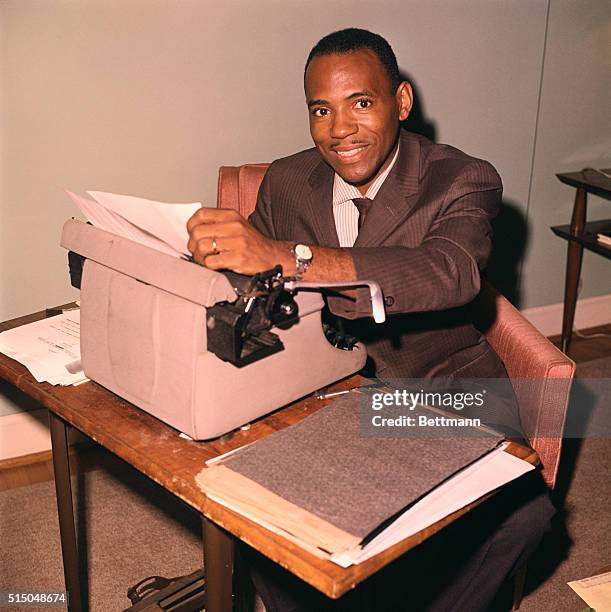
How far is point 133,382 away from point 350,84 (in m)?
0.92

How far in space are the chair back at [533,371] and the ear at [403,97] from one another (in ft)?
1.74

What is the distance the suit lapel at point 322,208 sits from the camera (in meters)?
2.11

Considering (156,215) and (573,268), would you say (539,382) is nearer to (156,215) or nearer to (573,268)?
(156,215)

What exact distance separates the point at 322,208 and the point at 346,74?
0.36m

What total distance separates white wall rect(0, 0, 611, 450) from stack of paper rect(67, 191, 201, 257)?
4.26 feet

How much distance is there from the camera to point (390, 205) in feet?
6.61

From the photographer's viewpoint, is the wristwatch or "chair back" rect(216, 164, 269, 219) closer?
the wristwatch

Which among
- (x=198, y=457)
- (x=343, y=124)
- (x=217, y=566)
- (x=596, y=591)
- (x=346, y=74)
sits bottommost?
(x=596, y=591)

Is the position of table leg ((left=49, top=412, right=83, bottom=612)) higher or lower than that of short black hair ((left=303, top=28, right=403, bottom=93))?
lower

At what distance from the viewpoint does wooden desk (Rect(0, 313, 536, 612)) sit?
3.66 ft

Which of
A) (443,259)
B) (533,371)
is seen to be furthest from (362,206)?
(533,371)

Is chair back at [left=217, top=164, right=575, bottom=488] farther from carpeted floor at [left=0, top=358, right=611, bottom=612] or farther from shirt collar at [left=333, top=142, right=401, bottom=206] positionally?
carpeted floor at [left=0, top=358, right=611, bottom=612]

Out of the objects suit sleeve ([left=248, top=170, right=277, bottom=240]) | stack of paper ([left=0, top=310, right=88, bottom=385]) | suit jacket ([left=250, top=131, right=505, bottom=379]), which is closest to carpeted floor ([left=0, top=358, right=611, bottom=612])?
suit jacket ([left=250, top=131, right=505, bottom=379])

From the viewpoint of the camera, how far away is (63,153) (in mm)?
2668
